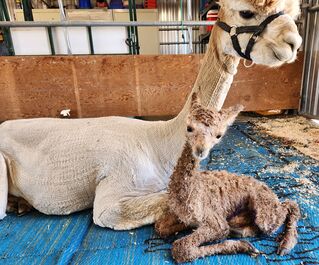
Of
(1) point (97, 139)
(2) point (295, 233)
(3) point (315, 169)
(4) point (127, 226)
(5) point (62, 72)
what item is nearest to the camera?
(2) point (295, 233)

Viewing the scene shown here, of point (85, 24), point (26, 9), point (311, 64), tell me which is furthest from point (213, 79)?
point (26, 9)

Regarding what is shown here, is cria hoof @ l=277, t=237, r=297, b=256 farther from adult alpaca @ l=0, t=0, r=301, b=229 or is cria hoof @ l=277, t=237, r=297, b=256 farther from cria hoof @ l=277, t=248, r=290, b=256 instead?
adult alpaca @ l=0, t=0, r=301, b=229

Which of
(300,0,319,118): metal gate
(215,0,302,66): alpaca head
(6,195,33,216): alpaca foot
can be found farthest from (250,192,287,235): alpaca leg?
(300,0,319,118): metal gate

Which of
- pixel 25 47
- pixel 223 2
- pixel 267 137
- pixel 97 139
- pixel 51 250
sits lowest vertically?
pixel 267 137

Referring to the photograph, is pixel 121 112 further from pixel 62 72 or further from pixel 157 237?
pixel 157 237

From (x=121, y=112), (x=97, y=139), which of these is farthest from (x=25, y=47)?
(x=97, y=139)

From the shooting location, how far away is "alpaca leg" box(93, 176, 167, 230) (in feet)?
3.33

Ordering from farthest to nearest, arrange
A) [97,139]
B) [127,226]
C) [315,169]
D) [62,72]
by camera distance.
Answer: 1. [62,72]
2. [315,169]
3. [97,139]
4. [127,226]

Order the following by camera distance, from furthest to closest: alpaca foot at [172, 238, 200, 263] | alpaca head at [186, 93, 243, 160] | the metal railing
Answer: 1. the metal railing
2. alpaca foot at [172, 238, 200, 263]
3. alpaca head at [186, 93, 243, 160]

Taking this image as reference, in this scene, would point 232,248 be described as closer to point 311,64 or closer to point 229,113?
point 229,113

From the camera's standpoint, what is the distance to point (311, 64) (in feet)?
10.0

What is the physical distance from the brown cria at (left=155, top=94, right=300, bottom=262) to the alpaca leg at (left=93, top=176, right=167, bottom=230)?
63 millimetres

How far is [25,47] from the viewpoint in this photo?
2.83 m

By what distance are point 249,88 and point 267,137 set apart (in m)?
0.87
